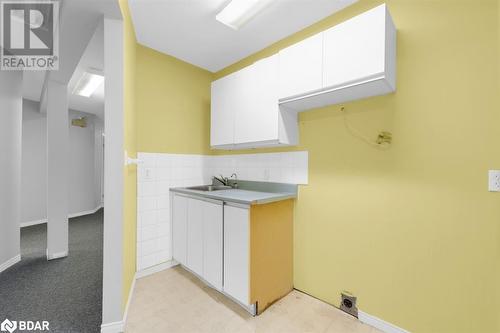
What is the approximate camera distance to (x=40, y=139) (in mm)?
4273

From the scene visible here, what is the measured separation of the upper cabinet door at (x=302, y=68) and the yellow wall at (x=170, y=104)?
4.41ft

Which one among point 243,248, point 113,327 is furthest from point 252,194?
point 113,327

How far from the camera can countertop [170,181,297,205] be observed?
170 centimetres

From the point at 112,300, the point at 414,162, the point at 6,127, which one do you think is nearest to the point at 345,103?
the point at 414,162

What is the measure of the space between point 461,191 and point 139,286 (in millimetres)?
2684

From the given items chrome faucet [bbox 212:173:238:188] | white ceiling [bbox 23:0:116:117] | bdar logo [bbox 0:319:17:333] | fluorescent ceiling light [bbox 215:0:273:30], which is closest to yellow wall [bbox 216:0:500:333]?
fluorescent ceiling light [bbox 215:0:273:30]

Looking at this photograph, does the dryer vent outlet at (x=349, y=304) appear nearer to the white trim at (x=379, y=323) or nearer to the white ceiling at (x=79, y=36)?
the white trim at (x=379, y=323)

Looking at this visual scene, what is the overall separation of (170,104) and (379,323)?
2.84m

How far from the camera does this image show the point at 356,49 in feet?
4.61

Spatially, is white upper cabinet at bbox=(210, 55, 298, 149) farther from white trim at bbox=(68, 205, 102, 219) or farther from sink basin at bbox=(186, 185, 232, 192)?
white trim at bbox=(68, 205, 102, 219)

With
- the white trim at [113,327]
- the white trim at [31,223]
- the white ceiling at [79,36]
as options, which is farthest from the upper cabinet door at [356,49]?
the white trim at [31,223]

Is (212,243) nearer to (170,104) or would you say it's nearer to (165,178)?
(165,178)

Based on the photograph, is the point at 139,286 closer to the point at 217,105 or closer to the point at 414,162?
the point at 217,105

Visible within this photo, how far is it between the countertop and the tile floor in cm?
89
